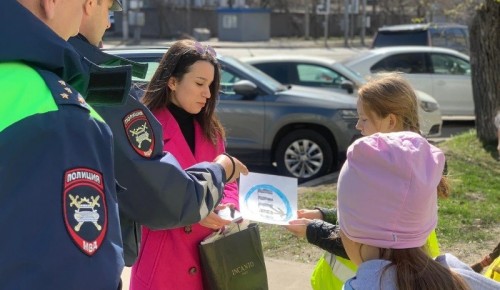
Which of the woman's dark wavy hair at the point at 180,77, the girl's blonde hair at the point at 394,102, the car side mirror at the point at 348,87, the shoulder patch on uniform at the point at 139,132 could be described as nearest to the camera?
the shoulder patch on uniform at the point at 139,132

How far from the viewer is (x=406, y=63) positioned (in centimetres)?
1338

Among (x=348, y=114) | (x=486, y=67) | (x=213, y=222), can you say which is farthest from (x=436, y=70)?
(x=213, y=222)

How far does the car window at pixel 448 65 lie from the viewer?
1338 centimetres

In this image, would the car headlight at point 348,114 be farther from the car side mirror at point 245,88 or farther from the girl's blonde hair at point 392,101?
the girl's blonde hair at point 392,101

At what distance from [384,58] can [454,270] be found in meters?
11.6

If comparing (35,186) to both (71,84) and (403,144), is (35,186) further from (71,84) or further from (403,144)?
(403,144)

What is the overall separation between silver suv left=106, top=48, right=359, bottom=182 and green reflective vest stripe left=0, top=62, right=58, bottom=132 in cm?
729

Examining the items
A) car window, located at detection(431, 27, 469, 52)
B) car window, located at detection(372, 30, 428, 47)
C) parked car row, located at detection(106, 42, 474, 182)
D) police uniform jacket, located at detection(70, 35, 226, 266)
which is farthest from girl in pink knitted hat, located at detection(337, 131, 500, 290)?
car window, located at detection(431, 27, 469, 52)

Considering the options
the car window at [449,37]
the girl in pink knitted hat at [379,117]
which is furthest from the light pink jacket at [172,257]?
the car window at [449,37]

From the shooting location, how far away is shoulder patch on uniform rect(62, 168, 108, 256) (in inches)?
54.4

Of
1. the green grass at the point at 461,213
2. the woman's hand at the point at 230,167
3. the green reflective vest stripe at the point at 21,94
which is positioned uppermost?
the green reflective vest stripe at the point at 21,94

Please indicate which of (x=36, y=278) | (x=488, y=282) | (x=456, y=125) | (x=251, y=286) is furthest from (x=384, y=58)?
(x=36, y=278)

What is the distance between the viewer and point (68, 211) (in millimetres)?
1379

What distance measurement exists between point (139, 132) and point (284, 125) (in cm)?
683
